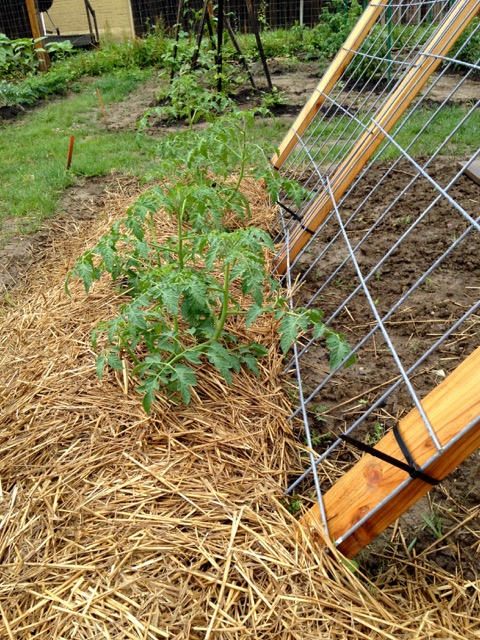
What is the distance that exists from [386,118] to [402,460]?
7.44ft

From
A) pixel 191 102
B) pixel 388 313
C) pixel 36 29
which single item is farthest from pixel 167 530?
pixel 36 29

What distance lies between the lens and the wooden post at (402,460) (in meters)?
1.26

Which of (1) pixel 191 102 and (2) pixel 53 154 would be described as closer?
(1) pixel 191 102

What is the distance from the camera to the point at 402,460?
1.37 metres

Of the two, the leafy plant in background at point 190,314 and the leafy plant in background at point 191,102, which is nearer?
the leafy plant in background at point 190,314

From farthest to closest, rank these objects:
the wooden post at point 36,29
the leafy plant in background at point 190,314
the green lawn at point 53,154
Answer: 1. the wooden post at point 36,29
2. the green lawn at point 53,154
3. the leafy plant in background at point 190,314

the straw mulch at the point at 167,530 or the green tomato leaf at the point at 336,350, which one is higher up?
the green tomato leaf at the point at 336,350

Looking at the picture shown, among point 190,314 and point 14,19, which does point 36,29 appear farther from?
point 190,314

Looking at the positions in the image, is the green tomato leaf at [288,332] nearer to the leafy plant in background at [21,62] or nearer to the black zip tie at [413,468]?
the black zip tie at [413,468]

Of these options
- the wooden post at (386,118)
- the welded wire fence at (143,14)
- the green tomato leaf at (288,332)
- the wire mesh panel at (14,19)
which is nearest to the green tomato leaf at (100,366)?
the green tomato leaf at (288,332)

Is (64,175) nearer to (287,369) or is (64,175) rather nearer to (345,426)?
(287,369)

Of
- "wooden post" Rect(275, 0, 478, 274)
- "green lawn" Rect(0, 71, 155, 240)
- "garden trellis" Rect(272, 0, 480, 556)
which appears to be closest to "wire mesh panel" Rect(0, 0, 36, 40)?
"green lawn" Rect(0, 71, 155, 240)

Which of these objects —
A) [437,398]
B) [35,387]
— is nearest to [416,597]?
[437,398]

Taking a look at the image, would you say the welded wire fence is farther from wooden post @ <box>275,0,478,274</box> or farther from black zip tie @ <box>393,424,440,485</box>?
black zip tie @ <box>393,424,440,485</box>
